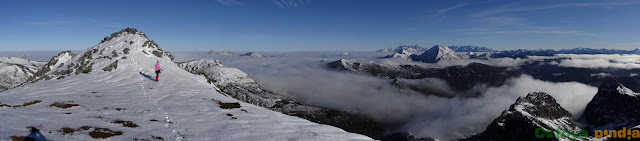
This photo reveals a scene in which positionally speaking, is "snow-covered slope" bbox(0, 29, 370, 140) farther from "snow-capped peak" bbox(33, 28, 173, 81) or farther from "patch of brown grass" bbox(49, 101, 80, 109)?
"snow-capped peak" bbox(33, 28, 173, 81)

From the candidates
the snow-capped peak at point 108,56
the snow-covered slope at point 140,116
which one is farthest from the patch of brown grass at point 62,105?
the snow-capped peak at point 108,56

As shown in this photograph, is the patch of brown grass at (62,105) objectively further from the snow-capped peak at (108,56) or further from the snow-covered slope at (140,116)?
the snow-capped peak at (108,56)

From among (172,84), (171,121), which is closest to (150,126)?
(171,121)

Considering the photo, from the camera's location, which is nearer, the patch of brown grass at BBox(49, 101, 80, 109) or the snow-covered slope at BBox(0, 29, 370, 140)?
the snow-covered slope at BBox(0, 29, 370, 140)

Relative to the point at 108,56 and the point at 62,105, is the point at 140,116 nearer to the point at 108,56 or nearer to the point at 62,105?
the point at 62,105

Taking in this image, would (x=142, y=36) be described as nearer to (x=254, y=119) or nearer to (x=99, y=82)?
(x=99, y=82)

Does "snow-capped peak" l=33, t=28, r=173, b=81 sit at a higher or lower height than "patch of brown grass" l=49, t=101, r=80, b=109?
higher

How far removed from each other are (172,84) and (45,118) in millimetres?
25701

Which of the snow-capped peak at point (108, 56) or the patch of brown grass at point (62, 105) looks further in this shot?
the snow-capped peak at point (108, 56)

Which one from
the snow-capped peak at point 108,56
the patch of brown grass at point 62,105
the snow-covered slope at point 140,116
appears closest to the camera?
the snow-covered slope at point 140,116

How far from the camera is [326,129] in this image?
25844 millimetres

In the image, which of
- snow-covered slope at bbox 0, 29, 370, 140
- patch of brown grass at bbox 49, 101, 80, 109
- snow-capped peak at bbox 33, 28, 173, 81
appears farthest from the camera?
snow-capped peak at bbox 33, 28, 173, 81

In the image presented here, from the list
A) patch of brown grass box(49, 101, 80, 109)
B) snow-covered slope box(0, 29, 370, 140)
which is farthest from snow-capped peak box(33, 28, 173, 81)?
patch of brown grass box(49, 101, 80, 109)

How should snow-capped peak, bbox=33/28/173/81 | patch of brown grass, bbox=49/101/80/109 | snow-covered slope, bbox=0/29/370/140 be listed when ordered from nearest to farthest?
snow-covered slope, bbox=0/29/370/140 < patch of brown grass, bbox=49/101/80/109 < snow-capped peak, bbox=33/28/173/81
